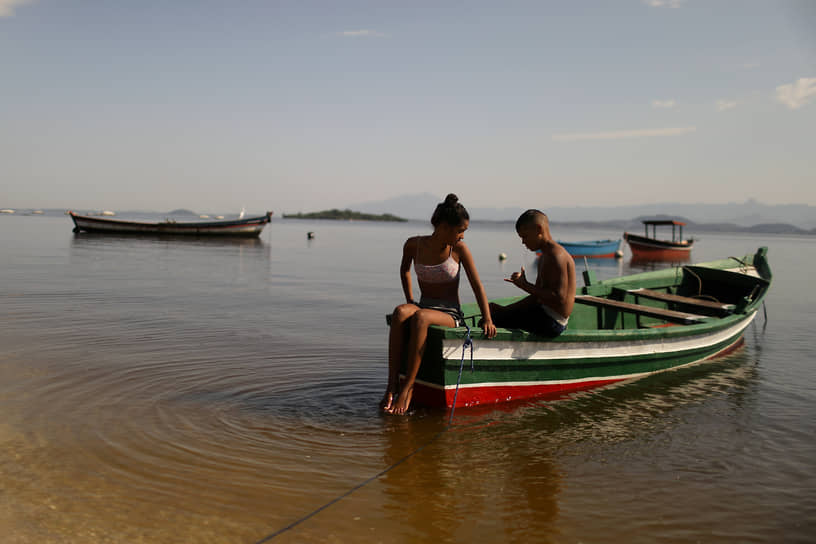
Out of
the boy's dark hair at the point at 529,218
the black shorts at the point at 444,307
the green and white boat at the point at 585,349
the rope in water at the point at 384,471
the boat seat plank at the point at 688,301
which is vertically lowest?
the rope in water at the point at 384,471

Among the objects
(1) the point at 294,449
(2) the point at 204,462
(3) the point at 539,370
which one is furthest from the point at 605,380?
(2) the point at 204,462

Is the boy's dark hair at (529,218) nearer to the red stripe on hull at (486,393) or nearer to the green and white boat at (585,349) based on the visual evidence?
the green and white boat at (585,349)

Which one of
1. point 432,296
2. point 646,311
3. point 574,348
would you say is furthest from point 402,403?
point 646,311

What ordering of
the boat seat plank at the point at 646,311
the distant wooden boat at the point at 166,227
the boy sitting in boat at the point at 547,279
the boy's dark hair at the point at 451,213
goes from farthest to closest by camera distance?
1. the distant wooden boat at the point at 166,227
2. the boat seat plank at the point at 646,311
3. the boy sitting in boat at the point at 547,279
4. the boy's dark hair at the point at 451,213

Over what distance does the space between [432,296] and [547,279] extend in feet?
4.71

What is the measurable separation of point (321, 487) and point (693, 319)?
731cm

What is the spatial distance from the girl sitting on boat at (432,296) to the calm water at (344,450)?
1.96 ft

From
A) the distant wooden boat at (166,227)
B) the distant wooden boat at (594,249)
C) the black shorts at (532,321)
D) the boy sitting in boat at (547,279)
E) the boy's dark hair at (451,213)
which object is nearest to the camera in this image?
the boy's dark hair at (451,213)

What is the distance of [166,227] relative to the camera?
51.2 metres

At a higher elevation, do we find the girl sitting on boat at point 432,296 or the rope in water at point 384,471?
the girl sitting on boat at point 432,296

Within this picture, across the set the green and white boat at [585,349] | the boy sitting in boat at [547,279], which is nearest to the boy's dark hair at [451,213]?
the boy sitting in boat at [547,279]

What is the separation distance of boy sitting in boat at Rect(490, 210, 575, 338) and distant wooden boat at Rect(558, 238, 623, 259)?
34.9 metres

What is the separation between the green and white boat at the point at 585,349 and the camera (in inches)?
256

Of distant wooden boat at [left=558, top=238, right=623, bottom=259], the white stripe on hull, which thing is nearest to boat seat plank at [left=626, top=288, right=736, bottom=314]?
the white stripe on hull
